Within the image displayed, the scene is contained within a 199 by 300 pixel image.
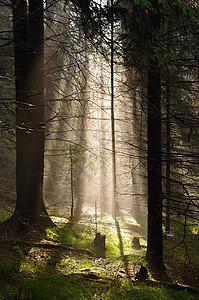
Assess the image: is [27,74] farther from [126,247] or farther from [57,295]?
[126,247]

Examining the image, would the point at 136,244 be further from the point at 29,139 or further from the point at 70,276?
the point at 29,139

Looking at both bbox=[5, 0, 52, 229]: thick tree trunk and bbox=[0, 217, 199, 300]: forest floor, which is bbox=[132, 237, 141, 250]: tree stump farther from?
bbox=[5, 0, 52, 229]: thick tree trunk

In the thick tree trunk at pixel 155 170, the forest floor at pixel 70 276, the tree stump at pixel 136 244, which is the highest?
the thick tree trunk at pixel 155 170

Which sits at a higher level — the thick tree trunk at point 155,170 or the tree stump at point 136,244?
the thick tree trunk at point 155,170

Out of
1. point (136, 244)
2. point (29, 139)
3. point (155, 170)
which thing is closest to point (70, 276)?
point (155, 170)

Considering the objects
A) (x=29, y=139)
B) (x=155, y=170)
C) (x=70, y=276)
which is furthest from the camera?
(x=29, y=139)

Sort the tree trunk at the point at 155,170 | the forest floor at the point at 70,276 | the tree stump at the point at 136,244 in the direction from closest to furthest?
the forest floor at the point at 70,276 < the tree trunk at the point at 155,170 < the tree stump at the point at 136,244

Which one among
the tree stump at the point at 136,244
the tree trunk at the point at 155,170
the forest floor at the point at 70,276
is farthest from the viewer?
the tree stump at the point at 136,244

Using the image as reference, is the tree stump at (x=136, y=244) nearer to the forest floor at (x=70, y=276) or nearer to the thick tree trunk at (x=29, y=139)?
the forest floor at (x=70, y=276)

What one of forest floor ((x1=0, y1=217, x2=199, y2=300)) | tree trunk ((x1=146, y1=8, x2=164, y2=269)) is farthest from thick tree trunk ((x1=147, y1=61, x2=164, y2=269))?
forest floor ((x1=0, y1=217, x2=199, y2=300))

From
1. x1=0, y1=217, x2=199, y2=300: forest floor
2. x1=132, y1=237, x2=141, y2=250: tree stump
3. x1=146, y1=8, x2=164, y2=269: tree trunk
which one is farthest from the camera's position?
x1=132, y1=237, x2=141, y2=250: tree stump

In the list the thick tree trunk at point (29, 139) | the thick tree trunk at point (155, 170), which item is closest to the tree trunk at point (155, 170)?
the thick tree trunk at point (155, 170)

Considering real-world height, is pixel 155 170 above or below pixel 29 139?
below

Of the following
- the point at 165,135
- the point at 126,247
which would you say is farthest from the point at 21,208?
the point at 165,135
